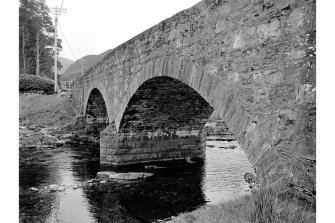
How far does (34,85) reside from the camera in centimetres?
2603

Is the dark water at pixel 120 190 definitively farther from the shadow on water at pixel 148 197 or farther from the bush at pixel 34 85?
the bush at pixel 34 85

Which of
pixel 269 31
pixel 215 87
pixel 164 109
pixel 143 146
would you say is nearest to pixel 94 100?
pixel 143 146

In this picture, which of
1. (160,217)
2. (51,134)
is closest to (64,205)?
(160,217)

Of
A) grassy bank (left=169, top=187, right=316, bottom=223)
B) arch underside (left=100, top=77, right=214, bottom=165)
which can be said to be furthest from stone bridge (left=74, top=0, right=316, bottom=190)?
arch underside (left=100, top=77, right=214, bottom=165)

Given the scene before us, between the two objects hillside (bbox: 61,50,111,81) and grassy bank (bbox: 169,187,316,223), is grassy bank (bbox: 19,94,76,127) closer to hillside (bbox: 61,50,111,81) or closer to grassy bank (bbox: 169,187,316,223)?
grassy bank (bbox: 169,187,316,223)

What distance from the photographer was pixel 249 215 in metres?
3.14

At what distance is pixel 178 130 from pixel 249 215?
8.82 meters

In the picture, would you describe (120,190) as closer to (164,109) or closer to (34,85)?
(164,109)

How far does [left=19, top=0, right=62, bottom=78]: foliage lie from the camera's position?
31750 millimetres

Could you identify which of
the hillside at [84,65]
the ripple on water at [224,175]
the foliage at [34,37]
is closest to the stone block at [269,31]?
the ripple on water at [224,175]

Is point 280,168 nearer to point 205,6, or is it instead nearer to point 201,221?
point 201,221

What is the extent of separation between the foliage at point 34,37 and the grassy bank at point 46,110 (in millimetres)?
9884

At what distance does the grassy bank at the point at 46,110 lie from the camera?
21.0 m

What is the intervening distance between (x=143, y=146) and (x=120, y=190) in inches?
139
